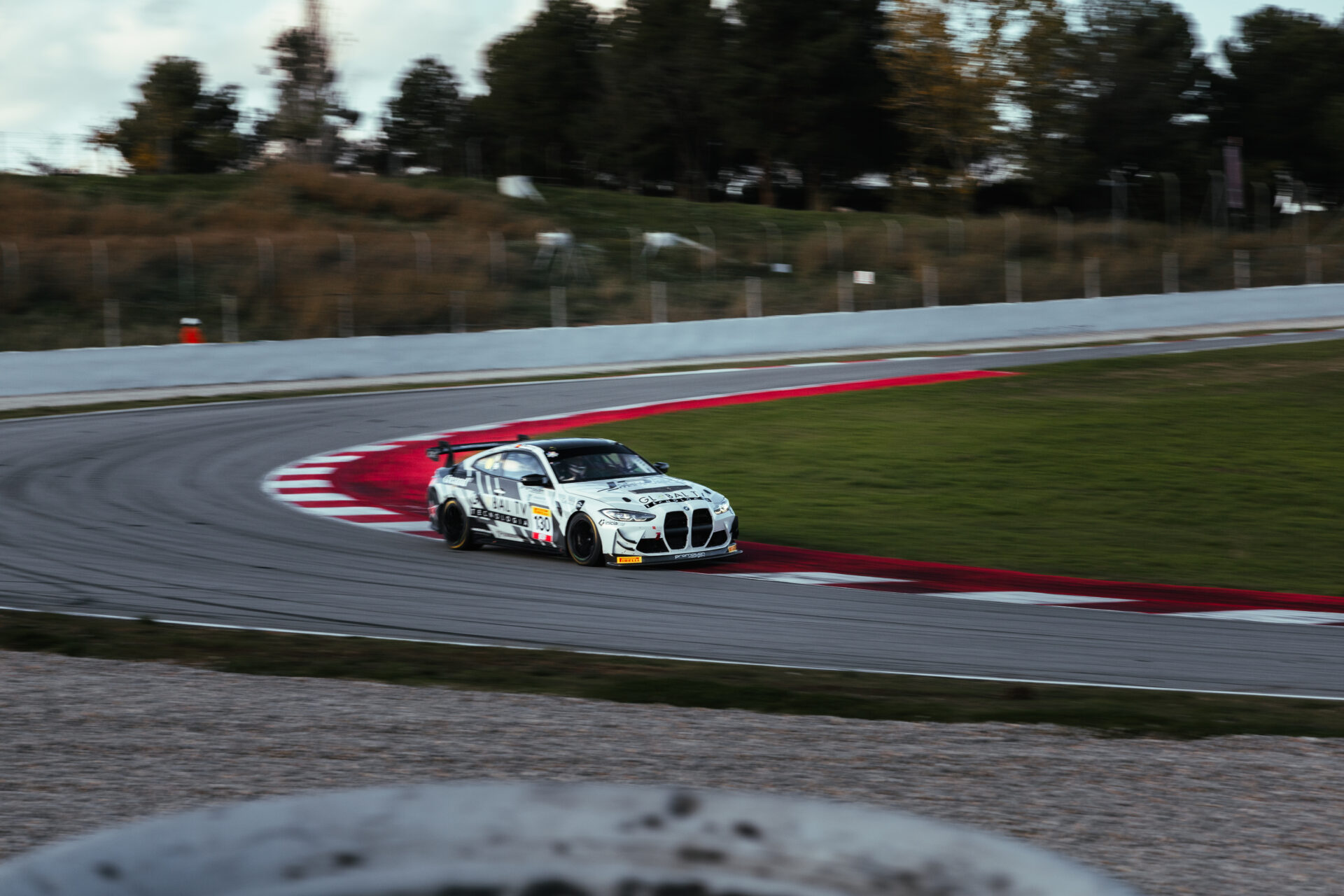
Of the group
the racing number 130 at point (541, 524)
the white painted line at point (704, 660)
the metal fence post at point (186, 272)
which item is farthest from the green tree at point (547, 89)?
the white painted line at point (704, 660)

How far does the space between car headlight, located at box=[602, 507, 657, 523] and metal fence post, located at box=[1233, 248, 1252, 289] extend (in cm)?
2964

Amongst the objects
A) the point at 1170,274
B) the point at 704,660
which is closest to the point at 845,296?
the point at 1170,274

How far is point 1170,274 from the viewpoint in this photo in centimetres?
3797

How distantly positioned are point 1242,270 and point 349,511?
29.7 m

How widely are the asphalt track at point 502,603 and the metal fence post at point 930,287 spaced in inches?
857

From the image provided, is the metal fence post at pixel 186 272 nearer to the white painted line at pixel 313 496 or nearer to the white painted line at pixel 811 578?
the white painted line at pixel 313 496

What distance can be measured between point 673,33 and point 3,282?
153ft

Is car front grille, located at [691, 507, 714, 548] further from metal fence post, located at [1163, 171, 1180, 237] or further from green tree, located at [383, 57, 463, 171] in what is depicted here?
green tree, located at [383, 57, 463, 171]

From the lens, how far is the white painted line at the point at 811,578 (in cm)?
1169

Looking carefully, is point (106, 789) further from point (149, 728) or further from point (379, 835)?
point (379, 835)

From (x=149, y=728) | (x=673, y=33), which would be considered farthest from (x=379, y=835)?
(x=673, y=33)

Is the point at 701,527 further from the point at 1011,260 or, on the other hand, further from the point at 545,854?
the point at 1011,260

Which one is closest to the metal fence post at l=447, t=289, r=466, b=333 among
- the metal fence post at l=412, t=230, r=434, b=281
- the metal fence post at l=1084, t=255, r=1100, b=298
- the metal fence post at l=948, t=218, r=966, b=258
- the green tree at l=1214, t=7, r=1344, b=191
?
the metal fence post at l=412, t=230, r=434, b=281

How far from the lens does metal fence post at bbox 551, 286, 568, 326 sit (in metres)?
35.1
